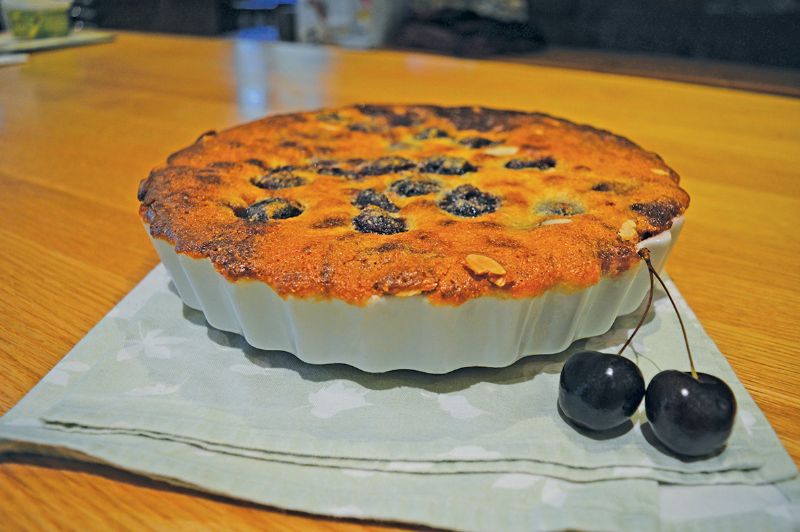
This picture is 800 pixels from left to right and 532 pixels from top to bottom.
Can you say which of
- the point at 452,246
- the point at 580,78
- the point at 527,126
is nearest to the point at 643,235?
the point at 452,246

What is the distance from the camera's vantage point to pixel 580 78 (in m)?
2.11

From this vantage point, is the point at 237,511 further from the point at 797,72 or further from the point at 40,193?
the point at 797,72

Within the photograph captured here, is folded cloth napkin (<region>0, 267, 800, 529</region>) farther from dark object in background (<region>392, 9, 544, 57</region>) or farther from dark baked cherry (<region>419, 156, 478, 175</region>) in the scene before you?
dark object in background (<region>392, 9, 544, 57</region>)

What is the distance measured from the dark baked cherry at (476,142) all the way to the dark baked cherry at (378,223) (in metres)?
0.32

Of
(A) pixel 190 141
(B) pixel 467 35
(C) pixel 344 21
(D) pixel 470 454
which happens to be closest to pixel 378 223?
(D) pixel 470 454

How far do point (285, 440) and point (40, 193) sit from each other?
89 centimetres

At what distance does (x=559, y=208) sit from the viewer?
77 centimetres

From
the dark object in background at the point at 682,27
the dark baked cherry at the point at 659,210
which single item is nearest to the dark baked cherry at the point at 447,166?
the dark baked cherry at the point at 659,210

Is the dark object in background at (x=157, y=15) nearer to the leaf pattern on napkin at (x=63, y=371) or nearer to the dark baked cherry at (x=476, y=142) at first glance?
the dark baked cherry at (x=476, y=142)

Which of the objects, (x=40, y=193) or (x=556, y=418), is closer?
(x=556, y=418)

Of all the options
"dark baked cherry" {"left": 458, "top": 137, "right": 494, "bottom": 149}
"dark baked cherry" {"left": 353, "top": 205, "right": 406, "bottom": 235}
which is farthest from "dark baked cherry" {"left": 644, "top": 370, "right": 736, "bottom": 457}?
"dark baked cherry" {"left": 458, "top": 137, "right": 494, "bottom": 149}

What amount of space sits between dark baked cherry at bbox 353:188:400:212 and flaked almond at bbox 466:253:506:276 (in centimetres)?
19

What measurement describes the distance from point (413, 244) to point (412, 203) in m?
0.14

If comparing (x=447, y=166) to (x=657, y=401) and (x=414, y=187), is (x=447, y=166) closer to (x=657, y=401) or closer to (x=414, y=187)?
(x=414, y=187)
